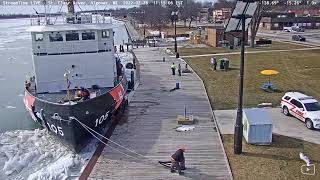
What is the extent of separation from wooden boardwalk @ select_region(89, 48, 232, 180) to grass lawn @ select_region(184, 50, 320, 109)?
4.85ft

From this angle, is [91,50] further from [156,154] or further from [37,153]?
[156,154]

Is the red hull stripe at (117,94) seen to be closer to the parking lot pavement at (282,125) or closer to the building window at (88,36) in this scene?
the building window at (88,36)

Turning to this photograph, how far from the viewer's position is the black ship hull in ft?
53.5

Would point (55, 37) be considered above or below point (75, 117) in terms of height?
above

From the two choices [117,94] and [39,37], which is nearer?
[117,94]

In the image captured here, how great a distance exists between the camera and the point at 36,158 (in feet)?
54.5

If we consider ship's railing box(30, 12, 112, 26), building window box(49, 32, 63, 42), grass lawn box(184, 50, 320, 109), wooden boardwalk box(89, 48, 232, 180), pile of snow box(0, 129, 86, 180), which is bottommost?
pile of snow box(0, 129, 86, 180)

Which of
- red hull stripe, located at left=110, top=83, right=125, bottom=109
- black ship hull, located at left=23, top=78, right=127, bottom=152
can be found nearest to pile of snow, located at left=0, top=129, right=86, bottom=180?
black ship hull, located at left=23, top=78, right=127, bottom=152

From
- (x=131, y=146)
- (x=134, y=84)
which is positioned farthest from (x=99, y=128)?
(x=134, y=84)

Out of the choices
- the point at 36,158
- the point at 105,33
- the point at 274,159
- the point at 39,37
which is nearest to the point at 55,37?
the point at 39,37

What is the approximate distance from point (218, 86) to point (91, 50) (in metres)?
11.0

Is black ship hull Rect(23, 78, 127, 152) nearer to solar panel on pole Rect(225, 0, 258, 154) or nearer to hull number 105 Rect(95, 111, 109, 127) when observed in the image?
hull number 105 Rect(95, 111, 109, 127)

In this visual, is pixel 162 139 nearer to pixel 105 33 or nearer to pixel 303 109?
pixel 303 109

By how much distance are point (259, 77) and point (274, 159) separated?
688 inches
